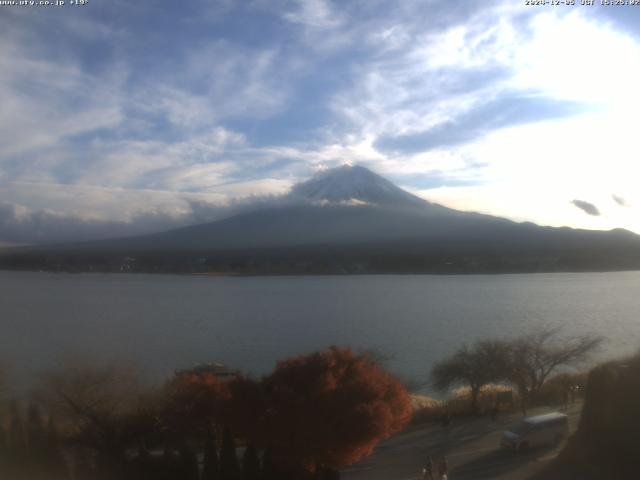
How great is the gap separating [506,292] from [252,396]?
743 inches

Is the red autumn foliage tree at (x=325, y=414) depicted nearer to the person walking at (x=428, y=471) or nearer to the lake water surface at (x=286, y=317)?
the person walking at (x=428, y=471)

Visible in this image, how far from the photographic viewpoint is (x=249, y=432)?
→ 444 centimetres

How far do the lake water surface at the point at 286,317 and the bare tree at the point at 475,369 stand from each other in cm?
79

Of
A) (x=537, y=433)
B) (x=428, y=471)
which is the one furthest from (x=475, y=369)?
(x=428, y=471)

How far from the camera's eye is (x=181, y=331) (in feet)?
44.7

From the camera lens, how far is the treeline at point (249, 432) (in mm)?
4156

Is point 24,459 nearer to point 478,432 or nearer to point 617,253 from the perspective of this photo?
point 478,432

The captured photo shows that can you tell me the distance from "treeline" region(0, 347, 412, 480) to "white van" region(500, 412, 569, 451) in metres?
0.94

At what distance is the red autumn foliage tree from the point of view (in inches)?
165

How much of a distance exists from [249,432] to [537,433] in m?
2.40

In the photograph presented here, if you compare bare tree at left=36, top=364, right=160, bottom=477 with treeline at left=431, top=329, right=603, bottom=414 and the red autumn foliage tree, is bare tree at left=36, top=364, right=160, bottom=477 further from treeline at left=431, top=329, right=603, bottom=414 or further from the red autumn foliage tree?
treeline at left=431, top=329, right=603, bottom=414

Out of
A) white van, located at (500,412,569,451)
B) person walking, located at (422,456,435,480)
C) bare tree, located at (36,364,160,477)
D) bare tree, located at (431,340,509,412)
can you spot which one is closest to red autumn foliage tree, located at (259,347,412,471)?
person walking, located at (422,456,435,480)

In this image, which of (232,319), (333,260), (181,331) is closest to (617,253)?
(333,260)

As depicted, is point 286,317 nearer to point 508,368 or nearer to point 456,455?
point 508,368
